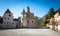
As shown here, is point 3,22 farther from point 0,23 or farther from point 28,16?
point 28,16

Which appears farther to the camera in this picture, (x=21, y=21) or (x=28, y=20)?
(x=28, y=20)

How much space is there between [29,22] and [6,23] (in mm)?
5313

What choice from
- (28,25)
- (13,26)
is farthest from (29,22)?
(13,26)

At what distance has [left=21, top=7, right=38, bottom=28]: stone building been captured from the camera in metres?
36.3

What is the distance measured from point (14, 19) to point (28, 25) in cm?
395

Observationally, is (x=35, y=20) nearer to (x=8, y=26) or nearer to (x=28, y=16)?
(x=28, y=16)

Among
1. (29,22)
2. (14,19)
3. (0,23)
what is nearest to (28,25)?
(29,22)

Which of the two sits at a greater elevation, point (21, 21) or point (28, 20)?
point (28, 20)

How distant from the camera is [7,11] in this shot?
38719mm

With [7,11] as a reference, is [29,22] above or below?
below

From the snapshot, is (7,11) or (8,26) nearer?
(8,26)

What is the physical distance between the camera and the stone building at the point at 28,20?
36303mm

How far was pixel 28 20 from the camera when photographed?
38.6 m

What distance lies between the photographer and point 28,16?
3822 centimetres
